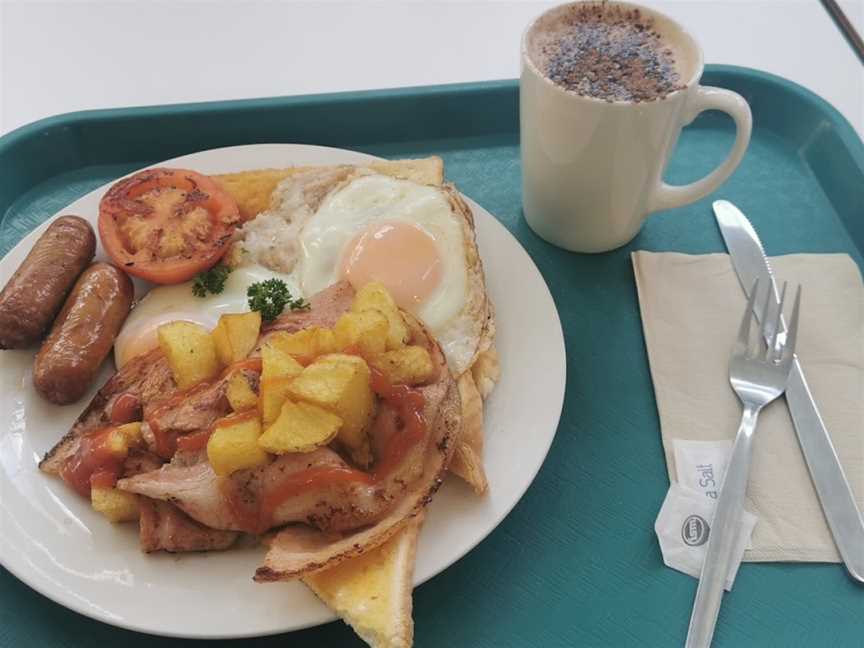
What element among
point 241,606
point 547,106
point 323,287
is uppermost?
point 547,106

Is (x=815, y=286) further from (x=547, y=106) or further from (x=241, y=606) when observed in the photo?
(x=241, y=606)

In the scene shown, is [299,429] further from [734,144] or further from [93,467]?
[734,144]

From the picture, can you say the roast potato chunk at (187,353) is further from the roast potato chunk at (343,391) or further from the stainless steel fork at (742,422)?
the stainless steel fork at (742,422)

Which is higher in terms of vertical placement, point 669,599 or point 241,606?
point 241,606

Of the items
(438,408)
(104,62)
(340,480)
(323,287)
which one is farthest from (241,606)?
(104,62)

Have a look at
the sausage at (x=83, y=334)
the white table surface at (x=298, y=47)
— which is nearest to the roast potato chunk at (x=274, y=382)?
the sausage at (x=83, y=334)

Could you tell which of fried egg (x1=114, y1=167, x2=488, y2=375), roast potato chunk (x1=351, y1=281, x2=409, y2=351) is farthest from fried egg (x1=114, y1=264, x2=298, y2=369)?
roast potato chunk (x1=351, y1=281, x2=409, y2=351)

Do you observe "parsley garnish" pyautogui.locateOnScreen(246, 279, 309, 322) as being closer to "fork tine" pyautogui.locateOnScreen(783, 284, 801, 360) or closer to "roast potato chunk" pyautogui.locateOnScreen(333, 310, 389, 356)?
"roast potato chunk" pyautogui.locateOnScreen(333, 310, 389, 356)
